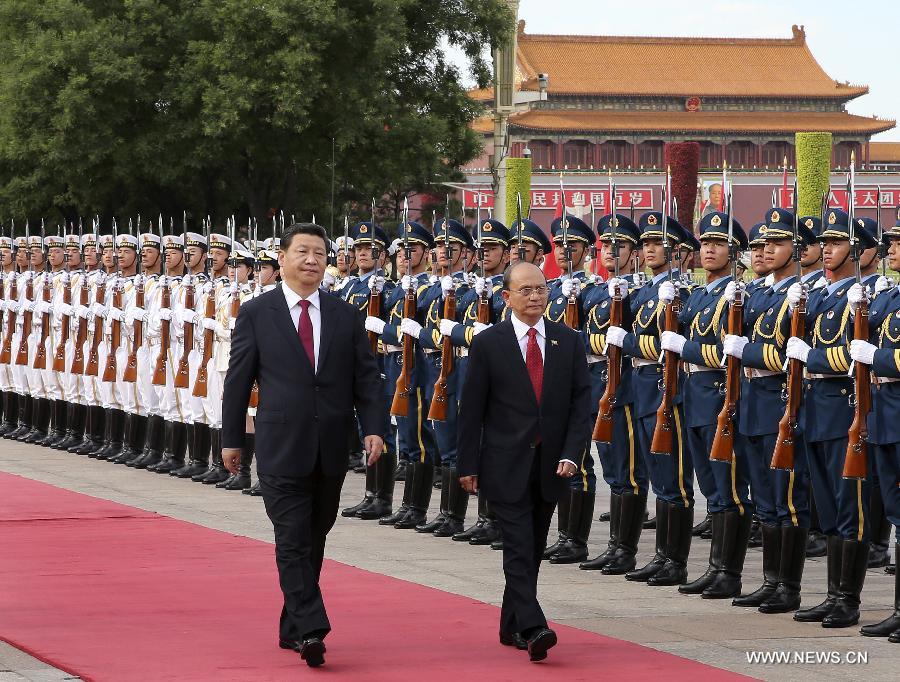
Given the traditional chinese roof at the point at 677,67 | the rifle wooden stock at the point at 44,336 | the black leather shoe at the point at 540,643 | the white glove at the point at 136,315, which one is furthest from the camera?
the traditional chinese roof at the point at 677,67

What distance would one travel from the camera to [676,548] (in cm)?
841

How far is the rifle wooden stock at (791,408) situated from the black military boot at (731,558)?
0.57 m

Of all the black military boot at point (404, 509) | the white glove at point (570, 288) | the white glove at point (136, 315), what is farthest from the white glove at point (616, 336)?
the white glove at point (136, 315)

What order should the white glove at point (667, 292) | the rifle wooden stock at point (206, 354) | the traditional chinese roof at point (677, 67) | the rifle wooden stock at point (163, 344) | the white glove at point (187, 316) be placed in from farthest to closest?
1. the traditional chinese roof at point (677, 67)
2. the rifle wooden stock at point (163, 344)
3. the white glove at point (187, 316)
4. the rifle wooden stock at point (206, 354)
5. the white glove at point (667, 292)

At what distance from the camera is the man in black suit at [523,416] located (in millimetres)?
6676

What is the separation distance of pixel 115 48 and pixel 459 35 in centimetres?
480

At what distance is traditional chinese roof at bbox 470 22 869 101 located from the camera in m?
59.6

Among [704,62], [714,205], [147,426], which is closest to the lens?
[147,426]

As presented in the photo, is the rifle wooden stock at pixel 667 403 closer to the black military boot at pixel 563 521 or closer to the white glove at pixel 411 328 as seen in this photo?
the black military boot at pixel 563 521

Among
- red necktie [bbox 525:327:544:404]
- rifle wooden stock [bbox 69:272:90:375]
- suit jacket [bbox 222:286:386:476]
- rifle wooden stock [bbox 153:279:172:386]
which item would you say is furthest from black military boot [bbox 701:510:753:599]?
rifle wooden stock [bbox 69:272:90:375]

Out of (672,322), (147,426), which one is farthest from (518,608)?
(147,426)

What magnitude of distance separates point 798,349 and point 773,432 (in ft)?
→ 1.61

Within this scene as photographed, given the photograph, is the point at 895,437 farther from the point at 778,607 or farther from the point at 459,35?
the point at 459,35

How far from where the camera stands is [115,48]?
22516mm
